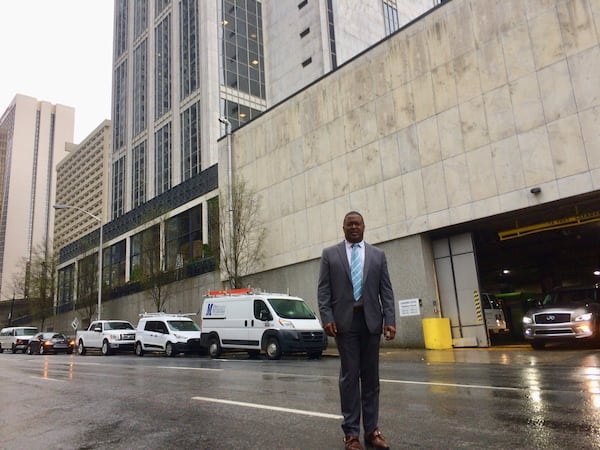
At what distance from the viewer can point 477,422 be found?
4750 millimetres

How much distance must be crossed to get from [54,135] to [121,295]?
18232cm

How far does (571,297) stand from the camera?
49.8 ft

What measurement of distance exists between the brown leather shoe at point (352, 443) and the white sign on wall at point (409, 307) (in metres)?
15.6

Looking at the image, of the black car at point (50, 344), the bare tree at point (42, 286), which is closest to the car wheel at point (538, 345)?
the black car at point (50, 344)

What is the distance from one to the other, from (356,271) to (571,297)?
538 inches

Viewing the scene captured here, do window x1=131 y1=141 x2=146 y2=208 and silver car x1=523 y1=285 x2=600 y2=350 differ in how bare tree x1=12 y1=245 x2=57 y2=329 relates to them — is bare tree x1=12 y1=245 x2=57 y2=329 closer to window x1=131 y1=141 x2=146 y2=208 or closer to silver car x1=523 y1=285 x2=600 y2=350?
window x1=131 y1=141 x2=146 y2=208

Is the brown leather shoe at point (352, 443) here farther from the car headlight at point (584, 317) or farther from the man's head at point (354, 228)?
the car headlight at point (584, 317)

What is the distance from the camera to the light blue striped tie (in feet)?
A: 13.6

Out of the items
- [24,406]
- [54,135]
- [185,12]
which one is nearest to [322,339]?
A: [24,406]

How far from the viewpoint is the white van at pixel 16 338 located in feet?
110

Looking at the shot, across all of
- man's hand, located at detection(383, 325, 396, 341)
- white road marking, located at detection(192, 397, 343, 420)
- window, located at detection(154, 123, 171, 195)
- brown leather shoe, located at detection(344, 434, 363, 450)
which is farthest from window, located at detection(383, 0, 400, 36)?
brown leather shoe, located at detection(344, 434, 363, 450)

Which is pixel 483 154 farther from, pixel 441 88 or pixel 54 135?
pixel 54 135

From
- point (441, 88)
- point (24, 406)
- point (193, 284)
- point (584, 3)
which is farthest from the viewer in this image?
point (193, 284)

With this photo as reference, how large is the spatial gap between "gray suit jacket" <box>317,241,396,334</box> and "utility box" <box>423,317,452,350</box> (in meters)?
14.6
